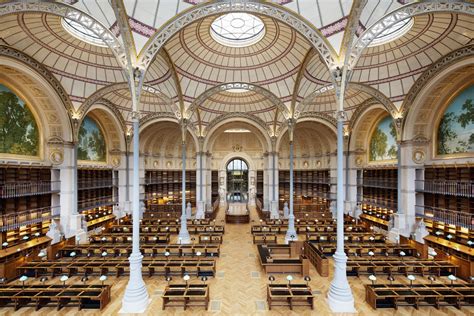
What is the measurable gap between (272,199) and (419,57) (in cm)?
1700

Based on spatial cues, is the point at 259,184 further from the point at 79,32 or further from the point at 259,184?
the point at 79,32

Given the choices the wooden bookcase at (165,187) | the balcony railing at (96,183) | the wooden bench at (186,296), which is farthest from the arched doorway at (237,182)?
the wooden bench at (186,296)

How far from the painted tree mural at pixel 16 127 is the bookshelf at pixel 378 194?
26.9 m

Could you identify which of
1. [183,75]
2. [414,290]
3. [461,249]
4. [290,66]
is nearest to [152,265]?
[414,290]

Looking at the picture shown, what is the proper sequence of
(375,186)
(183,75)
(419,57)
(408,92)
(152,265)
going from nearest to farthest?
(152,265), (419,57), (408,92), (183,75), (375,186)

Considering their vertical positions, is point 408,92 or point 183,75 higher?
point 183,75

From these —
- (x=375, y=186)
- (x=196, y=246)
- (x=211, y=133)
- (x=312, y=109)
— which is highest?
(x=312, y=109)

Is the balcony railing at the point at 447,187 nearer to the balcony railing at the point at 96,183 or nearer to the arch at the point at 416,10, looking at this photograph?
the arch at the point at 416,10

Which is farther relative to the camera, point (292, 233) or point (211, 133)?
point (211, 133)

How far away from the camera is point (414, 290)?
9062 millimetres

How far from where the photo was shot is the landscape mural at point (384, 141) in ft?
65.0

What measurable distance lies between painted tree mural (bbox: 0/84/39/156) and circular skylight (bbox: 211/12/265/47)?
13167mm

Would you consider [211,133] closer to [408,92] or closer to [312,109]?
[312,109]

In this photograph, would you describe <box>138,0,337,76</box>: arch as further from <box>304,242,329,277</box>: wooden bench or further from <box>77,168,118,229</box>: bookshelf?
<box>77,168,118,229</box>: bookshelf
